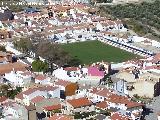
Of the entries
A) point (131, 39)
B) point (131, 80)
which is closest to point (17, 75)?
point (131, 80)

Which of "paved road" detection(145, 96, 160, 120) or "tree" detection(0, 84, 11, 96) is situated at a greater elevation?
"tree" detection(0, 84, 11, 96)

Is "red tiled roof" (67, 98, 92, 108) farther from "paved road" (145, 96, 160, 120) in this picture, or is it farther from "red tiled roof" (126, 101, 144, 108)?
"paved road" (145, 96, 160, 120)

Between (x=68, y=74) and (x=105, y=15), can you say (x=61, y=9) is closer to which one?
(x=105, y=15)

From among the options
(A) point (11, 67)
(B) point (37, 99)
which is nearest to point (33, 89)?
(B) point (37, 99)

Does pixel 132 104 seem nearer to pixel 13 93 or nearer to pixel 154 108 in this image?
pixel 154 108

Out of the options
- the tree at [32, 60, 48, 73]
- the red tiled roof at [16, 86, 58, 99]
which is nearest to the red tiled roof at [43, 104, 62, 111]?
the red tiled roof at [16, 86, 58, 99]

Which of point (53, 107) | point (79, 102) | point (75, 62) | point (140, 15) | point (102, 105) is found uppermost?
point (79, 102)
